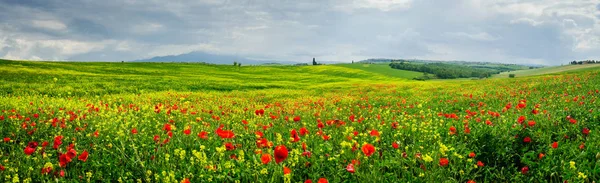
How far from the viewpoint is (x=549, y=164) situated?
14.6 feet

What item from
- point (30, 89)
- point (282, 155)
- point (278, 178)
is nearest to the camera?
point (282, 155)

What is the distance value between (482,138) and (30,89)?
2472 centimetres

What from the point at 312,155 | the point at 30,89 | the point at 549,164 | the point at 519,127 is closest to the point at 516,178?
the point at 549,164

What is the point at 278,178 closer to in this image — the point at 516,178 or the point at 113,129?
the point at 516,178

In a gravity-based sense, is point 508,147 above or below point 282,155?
below

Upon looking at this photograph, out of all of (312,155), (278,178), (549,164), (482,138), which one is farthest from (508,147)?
(278,178)

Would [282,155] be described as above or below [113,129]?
above

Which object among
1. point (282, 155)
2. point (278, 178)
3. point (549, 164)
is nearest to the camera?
point (282, 155)

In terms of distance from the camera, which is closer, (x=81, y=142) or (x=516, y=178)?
(x=516, y=178)

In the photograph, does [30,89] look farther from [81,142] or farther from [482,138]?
[482,138]

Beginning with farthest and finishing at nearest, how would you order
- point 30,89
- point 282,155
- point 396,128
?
1. point 30,89
2. point 396,128
3. point 282,155

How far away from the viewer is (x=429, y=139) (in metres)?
5.53

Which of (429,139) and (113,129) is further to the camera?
(113,129)

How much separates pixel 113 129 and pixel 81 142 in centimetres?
89
